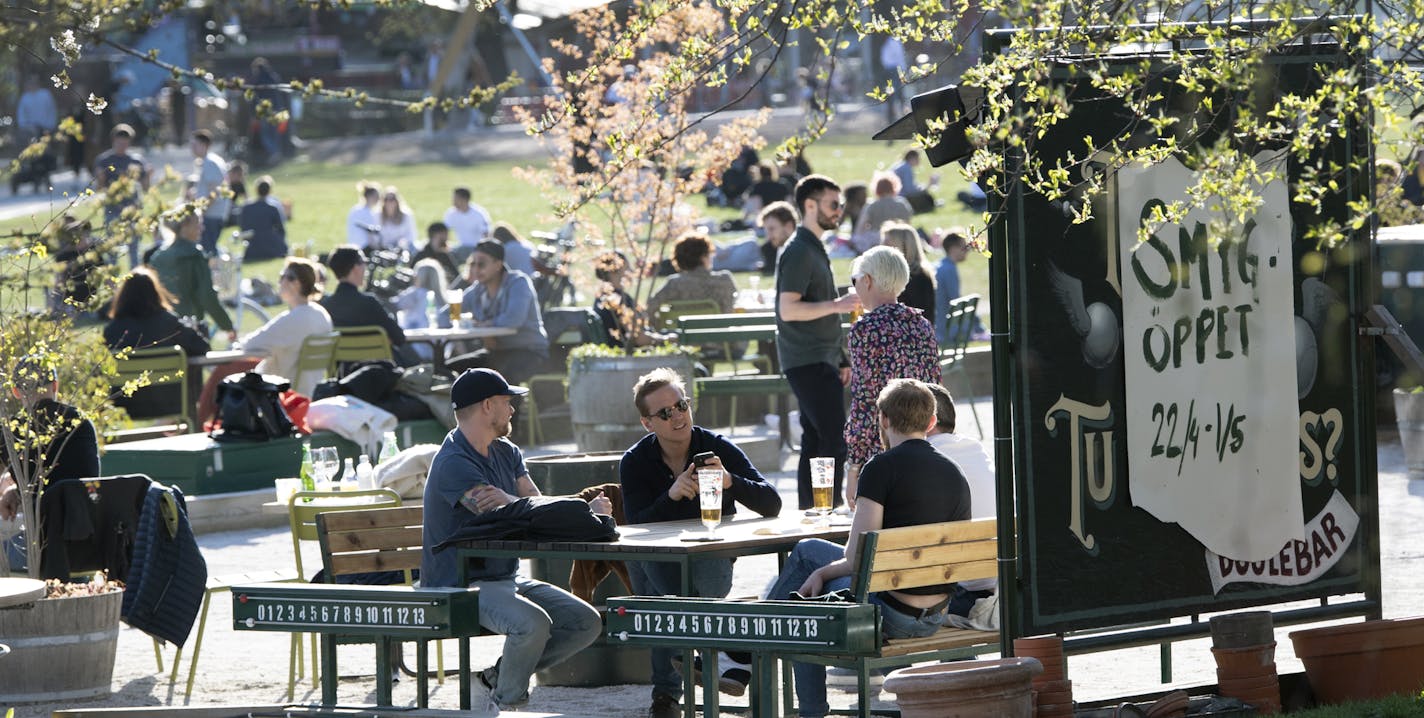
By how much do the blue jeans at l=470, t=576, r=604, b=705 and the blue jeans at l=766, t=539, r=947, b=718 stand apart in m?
0.73

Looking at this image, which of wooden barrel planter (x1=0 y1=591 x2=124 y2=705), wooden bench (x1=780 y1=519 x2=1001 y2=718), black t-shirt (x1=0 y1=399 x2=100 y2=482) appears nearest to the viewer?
wooden bench (x1=780 y1=519 x2=1001 y2=718)

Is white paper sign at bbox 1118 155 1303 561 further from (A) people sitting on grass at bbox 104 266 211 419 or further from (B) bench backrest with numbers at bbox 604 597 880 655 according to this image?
(A) people sitting on grass at bbox 104 266 211 419

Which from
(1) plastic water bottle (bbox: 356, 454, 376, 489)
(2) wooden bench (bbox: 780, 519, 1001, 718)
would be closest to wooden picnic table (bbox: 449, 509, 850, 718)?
(2) wooden bench (bbox: 780, 519, 1001, 718)

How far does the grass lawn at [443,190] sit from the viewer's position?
33.2 m

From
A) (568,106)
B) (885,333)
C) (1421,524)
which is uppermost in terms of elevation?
(568,106)

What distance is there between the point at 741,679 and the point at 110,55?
50.2 metres

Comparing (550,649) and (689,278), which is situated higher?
(689,278)

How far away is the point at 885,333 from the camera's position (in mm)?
9891

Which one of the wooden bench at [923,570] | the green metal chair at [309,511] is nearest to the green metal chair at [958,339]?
the green metal chair at [309,511]

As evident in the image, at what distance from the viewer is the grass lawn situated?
109 feet

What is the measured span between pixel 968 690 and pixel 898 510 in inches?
40.8

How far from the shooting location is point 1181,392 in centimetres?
718

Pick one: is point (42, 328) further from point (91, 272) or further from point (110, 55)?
point (110, 55)

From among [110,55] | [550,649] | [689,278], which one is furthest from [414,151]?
[550,649]
